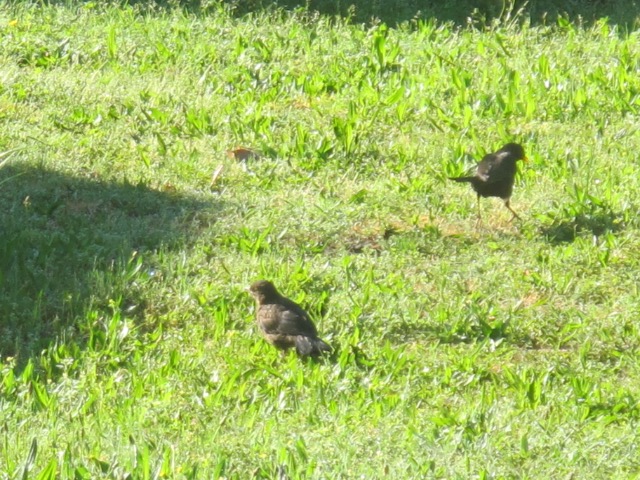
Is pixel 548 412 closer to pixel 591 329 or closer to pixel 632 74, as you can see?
pixel 591 329

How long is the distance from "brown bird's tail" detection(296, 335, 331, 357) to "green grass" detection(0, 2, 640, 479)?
0.19 ft

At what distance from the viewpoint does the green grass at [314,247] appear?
5.84m

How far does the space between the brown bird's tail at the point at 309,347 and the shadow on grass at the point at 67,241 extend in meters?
1.05

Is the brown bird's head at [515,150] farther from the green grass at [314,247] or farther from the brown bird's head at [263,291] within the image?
the brown bird's head at [263,291]

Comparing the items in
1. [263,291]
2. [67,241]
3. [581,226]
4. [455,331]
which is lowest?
[67,241]

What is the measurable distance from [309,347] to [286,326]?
156 mm

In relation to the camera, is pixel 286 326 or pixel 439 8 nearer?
pixel 286 326

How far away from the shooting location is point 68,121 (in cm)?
968

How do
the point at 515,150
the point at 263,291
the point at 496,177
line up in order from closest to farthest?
the point at 263,291 → the point at 496,177 → the point at 515,150

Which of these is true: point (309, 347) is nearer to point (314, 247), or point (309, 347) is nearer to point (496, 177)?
point (314, 247)

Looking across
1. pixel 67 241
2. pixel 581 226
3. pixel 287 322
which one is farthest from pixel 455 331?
pixel 67 241

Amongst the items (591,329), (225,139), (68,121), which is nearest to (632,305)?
(591,329)

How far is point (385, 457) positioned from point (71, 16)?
7.27m

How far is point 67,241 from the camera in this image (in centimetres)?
785
